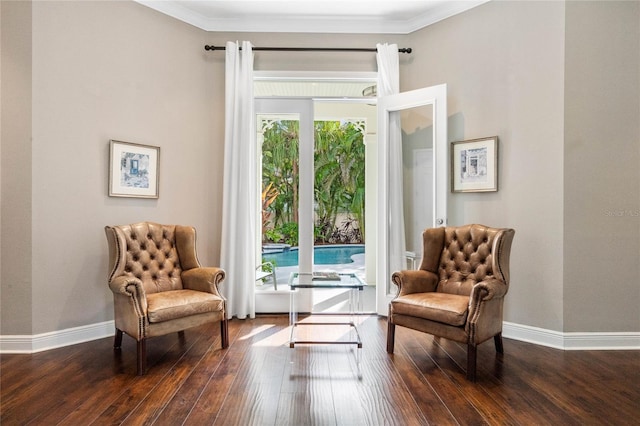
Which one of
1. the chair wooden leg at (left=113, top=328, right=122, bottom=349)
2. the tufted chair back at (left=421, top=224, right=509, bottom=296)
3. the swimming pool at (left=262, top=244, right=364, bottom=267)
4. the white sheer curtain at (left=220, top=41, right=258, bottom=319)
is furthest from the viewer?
the swimming pool at (left=262, top=244, right=364, bottom=267)

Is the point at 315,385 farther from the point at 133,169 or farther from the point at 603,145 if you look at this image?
the point at 603,145

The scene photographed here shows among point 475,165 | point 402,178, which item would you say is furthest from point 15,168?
point 475,165

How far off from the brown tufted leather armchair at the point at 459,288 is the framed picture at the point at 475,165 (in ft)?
1.94

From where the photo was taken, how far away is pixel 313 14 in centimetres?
413

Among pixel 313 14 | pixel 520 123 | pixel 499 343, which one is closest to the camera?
pixel 499 343

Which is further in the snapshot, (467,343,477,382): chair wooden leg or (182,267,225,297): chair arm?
(182,267,225,297): chair arm

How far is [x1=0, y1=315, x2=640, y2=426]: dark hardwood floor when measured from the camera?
6.91 feet

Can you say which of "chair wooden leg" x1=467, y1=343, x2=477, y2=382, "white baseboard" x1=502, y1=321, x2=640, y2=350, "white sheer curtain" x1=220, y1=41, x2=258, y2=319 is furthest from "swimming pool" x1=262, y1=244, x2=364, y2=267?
"chair wooden leg" x1=467, y1=343, x2=477, y2=382

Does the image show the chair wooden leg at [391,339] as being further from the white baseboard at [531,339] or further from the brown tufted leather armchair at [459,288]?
the white baseboard at [531,339]

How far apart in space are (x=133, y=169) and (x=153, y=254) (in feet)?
3.05

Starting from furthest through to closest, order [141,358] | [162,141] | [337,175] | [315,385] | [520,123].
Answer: [337,175], [162,141], [520,123], [141,358], [315,385]

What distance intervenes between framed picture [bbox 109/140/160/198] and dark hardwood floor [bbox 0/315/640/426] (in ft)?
4.63

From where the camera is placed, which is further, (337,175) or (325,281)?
(337,175)

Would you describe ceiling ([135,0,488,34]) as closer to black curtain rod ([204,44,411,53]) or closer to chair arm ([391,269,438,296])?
black curtain rod ([204,44,411,53])
